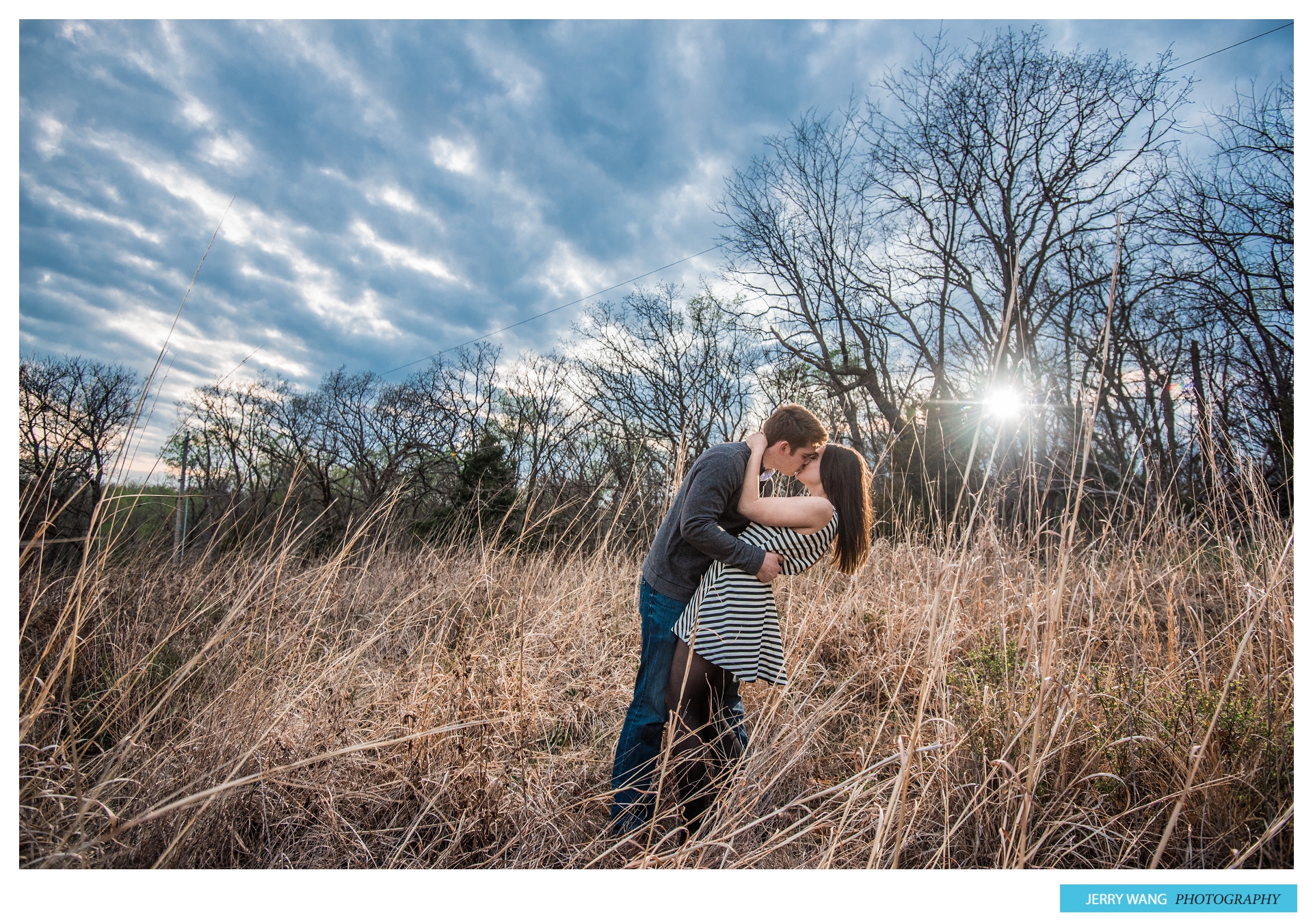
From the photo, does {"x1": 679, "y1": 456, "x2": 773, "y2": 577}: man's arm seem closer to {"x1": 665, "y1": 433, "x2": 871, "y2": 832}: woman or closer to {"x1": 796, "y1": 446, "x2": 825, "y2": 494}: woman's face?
{"x1": 665, "y1": 433, "x2": 871, "y2": 832}: woman

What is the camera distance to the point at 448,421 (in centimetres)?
1538

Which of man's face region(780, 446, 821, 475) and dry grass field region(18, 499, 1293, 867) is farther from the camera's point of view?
man's face region(780, 446, 821, 475)

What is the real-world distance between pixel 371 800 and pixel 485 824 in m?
0.38

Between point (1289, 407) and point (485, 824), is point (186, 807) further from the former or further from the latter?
point (1289, 407)

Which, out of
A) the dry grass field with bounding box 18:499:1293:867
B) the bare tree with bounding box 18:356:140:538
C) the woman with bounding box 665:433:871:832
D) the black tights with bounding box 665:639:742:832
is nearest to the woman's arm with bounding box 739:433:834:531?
the woman with bounding box 665:433:871:832

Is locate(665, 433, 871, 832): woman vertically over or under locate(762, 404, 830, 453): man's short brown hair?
under

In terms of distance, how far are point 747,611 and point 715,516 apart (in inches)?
11.7

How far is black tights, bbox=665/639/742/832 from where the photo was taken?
170 cm

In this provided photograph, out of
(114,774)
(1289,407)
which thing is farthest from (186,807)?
(1289,407)

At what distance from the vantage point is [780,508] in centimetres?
174

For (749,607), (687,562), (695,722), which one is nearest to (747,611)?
(749,607)

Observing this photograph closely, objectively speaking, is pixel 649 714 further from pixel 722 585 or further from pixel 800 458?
pixel 800 458
